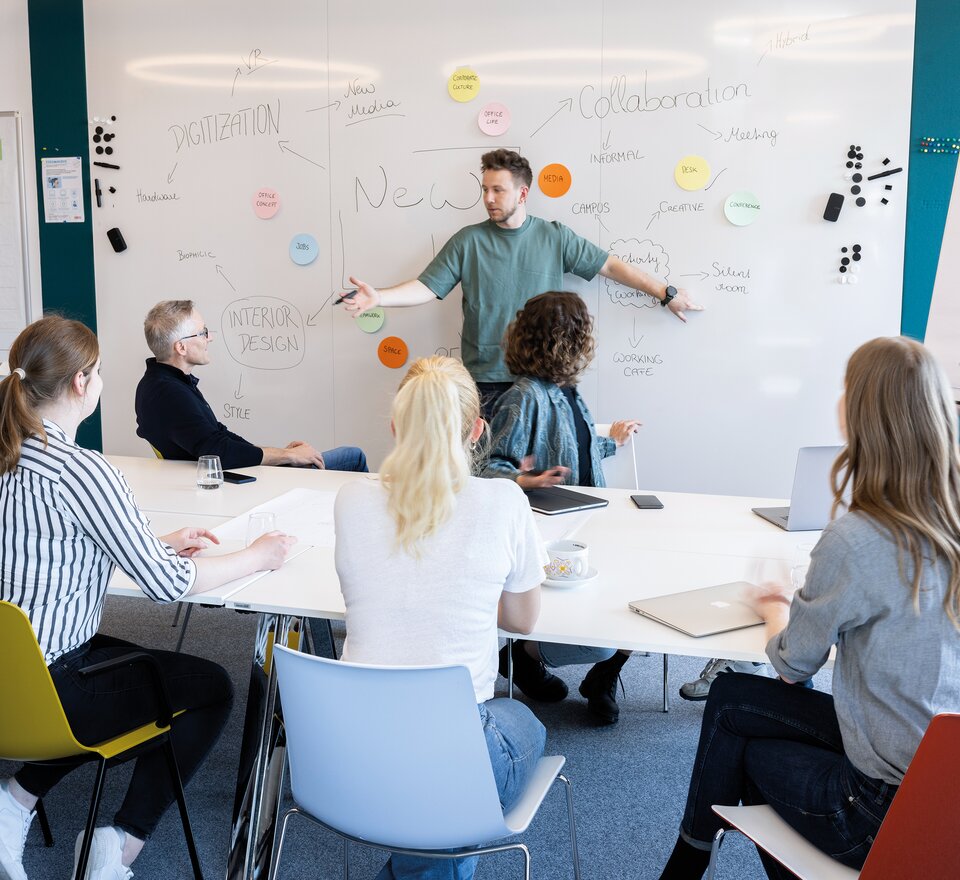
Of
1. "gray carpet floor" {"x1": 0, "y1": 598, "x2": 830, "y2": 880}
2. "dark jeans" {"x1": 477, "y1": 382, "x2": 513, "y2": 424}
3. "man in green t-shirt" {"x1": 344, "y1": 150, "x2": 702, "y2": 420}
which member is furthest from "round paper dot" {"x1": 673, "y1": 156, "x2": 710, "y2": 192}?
"gray carpet floor" {"x1": 0, "y1": 598, "x2": 830, "y2": 880}

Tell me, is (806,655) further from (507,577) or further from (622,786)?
(622,786)

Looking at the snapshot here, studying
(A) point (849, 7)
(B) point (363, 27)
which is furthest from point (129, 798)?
(A) point (849, 7)

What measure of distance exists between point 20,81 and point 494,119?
2503 millimetres

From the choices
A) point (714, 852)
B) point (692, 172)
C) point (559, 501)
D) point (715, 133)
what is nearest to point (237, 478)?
point (559, 501)

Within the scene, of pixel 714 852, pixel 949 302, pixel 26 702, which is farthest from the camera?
pixel 949 302

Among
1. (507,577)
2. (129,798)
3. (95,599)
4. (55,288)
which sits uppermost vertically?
(55,288)

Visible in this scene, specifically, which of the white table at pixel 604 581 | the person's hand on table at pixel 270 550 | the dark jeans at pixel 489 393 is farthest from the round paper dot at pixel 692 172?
the person's hand on table at pixel 270 550

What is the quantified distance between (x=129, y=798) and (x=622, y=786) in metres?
1.25

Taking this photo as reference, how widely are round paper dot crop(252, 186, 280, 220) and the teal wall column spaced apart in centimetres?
94

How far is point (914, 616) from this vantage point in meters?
1.44

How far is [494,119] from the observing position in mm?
4238

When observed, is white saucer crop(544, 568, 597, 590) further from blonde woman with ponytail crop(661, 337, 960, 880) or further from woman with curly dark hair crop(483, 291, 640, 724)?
woman with curly dark hair crop(483, 291, 640, 724)

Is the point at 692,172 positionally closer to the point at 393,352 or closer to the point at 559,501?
the point at 393,352

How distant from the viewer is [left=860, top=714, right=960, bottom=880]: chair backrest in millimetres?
1217
